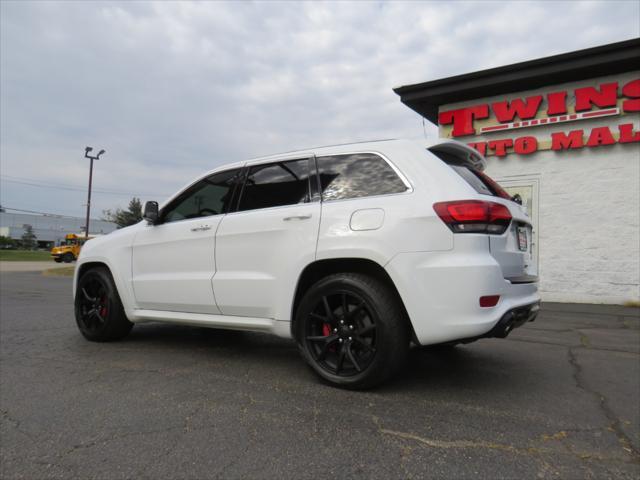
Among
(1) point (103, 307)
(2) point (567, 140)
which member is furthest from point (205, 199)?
(2) point (567, 140)

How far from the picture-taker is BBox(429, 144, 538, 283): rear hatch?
2.78 m

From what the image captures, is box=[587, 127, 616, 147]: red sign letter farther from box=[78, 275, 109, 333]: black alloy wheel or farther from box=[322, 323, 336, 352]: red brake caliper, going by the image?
box=[78, 275, 109, 333]: black alloy wheel

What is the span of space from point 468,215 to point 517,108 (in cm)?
893

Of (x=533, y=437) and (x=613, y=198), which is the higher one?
(x=613, y=198)

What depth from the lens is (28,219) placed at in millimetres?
89125

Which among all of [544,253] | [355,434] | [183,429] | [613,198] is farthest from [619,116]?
[183,429]

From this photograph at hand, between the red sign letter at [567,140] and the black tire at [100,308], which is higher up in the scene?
the red sign letter at [567,140]

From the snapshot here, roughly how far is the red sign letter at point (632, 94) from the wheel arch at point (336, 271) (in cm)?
891

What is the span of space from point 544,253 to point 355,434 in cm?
909

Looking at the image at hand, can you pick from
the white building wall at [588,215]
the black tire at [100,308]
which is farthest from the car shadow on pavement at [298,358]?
the white building wall at [588,215]

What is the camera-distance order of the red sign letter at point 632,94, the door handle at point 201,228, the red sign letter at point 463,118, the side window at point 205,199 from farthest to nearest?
the red sign letter at point 463,118, the red sign letter at point 632,94, the side window at point 205,199, the door handle at point 201,228

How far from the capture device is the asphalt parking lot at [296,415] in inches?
77.9

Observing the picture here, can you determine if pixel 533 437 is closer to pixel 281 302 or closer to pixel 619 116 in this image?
pixel 281 302

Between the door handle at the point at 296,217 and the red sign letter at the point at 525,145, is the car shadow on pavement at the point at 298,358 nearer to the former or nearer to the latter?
the door handle at the point at 296,217
